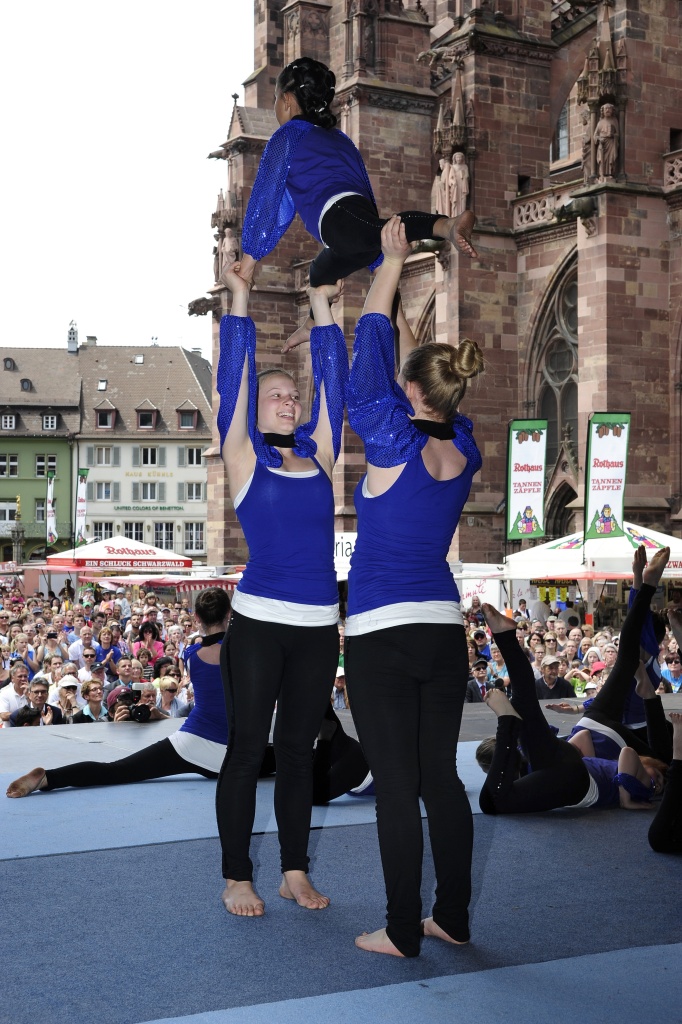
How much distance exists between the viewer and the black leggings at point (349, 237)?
13.9ft

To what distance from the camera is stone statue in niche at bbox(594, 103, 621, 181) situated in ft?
76.9

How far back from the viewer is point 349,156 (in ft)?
14.7

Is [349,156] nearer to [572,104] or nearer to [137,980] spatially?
[137,980]

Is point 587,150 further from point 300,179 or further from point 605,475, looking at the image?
point 300,179

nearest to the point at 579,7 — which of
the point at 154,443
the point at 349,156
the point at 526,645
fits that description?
the point at 526,645

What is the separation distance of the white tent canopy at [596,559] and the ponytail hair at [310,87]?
12.9 metres

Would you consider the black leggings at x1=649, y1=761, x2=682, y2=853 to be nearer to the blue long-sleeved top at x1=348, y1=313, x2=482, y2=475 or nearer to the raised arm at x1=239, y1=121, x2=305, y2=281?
the blue long-sleeved top at x1=348, y1=313, x2=482, y2=475

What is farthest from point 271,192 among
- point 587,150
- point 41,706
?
point 587,150

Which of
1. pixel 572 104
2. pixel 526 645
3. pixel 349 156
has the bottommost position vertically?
pixel 526 645

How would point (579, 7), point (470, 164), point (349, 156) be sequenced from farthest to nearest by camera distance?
point (579, 7) → point (470, 164) → point (349, 156)

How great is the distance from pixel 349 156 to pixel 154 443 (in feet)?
231

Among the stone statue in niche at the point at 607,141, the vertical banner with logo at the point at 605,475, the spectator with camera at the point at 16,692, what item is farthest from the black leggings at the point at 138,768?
the stone statue in niche at the point at 607,141

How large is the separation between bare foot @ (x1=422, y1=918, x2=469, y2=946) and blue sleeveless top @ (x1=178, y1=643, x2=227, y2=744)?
2327mm

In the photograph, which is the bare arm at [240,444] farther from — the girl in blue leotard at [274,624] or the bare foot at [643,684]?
the bare foot at [643,684]
